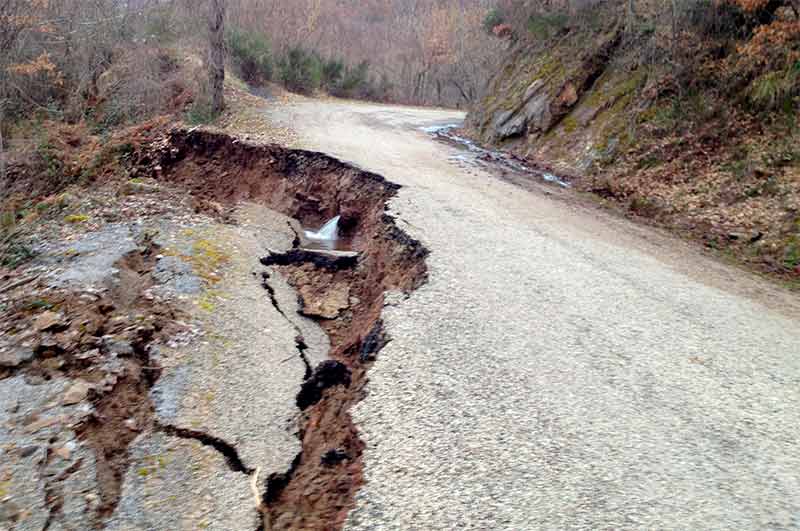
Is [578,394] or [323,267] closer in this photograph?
[578,394]

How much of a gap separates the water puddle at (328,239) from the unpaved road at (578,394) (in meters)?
1.34

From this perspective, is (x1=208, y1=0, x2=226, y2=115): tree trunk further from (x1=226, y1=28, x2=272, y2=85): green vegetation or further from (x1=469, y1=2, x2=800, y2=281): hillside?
(x1=226, y1=28, x2=272, y2=85): green vegetation

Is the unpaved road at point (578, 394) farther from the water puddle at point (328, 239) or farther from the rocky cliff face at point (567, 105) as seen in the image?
the rocky cliff face at point (567, 105)

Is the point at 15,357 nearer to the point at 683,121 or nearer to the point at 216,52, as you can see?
the point at 683,121

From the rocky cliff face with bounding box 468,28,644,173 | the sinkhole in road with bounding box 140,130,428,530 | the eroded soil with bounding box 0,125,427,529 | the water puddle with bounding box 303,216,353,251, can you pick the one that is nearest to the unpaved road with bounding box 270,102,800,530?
the sinkhole in road with bounding box 140,130,428,530

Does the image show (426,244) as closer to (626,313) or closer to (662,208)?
(626,313)

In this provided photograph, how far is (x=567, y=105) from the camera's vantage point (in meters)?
13.6

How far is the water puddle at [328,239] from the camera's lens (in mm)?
8070

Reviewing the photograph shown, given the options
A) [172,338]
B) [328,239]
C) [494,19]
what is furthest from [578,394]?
[494,19]

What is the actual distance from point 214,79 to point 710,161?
442 inches

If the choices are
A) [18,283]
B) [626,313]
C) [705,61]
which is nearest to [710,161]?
[705,61]

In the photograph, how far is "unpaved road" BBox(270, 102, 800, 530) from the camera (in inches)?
116

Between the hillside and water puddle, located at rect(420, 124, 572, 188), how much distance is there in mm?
408

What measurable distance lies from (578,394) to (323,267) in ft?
12.9
